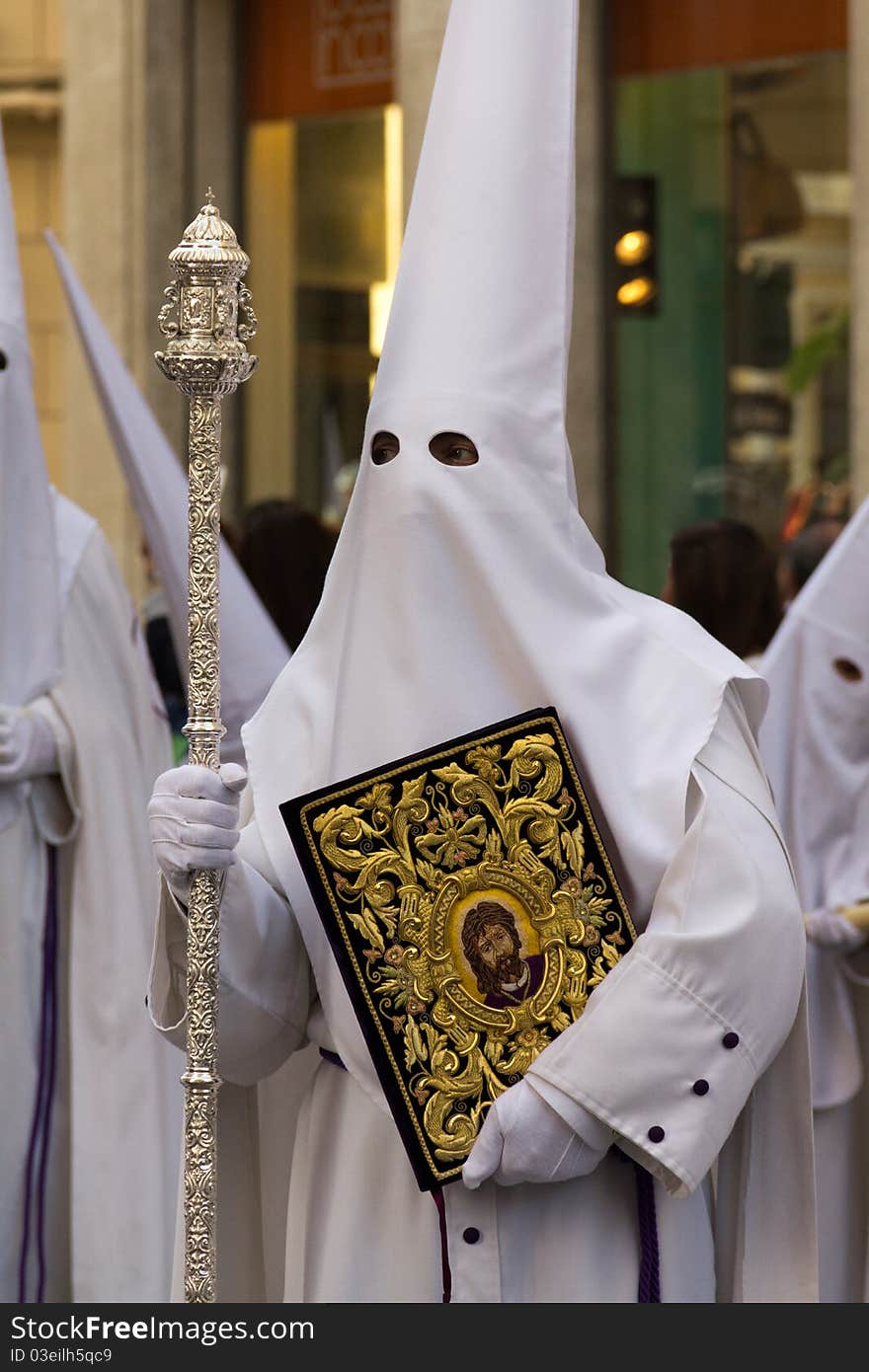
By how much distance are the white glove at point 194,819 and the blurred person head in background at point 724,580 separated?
9.07 ft

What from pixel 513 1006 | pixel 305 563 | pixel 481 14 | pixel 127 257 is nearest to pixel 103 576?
pixel 305 563

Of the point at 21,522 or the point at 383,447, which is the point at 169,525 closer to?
the point at 21,522

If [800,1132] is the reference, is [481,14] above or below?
above

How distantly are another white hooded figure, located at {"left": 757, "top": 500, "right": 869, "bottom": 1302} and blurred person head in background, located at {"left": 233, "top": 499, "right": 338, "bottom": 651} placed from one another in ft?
5.29

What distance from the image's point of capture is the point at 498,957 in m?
3.24

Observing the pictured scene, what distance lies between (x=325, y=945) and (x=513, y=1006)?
30 cm

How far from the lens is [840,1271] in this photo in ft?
16.9

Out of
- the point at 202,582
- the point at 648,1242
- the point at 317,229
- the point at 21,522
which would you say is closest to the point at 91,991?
the point at 21,522

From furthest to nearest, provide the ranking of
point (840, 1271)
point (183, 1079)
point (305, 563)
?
point (305, 563) < point (840, 1271) < point (183, 1079)

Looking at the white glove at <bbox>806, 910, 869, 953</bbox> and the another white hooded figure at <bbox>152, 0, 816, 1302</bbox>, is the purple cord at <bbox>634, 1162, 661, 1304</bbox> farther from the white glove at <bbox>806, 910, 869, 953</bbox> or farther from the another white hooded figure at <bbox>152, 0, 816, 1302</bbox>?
the white glove at <bbox>806, 910, 869, 953</bbox>

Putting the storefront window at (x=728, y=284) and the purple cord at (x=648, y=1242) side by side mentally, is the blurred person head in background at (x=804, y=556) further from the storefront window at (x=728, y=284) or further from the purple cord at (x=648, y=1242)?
the purple cord at (x=648, y=1242)

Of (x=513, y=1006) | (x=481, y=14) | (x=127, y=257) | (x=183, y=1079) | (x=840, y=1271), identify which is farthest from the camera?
(x=127, y=257)

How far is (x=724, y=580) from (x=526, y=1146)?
2.75 m
